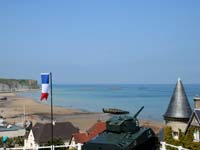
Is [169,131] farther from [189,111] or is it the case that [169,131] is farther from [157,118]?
[157,118]

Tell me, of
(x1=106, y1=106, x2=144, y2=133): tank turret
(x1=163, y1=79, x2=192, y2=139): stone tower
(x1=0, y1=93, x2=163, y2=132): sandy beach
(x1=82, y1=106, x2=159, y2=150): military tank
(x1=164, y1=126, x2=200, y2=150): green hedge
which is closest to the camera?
(x1=82, y1=106, x2=159, y2=150): military tank

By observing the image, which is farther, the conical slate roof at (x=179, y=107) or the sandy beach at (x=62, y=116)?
the sandy beach at (x=62, y=116)

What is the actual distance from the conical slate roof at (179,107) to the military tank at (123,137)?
14.9m

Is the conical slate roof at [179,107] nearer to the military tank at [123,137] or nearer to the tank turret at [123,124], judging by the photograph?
the military tank at [123,137]

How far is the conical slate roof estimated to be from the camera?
873 inches

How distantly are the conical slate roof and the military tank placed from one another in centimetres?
1487

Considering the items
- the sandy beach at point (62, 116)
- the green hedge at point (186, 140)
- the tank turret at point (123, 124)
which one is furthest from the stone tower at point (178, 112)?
the sandy beach at point (62, 116)

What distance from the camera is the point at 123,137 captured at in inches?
291

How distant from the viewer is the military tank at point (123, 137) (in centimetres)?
726

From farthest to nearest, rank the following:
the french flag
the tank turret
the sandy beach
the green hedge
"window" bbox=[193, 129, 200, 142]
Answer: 1. the sandy beach
2. "window" bbox=[193, 129, 200, 142]
3. the green hedge
4. the french flag
5. the tank turret

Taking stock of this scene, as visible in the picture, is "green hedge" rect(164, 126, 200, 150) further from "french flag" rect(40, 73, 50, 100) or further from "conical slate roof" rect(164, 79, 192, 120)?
"french flag" rect(40, 73, 50, 100)

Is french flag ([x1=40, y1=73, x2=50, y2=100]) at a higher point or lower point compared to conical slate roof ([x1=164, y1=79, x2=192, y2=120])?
higher

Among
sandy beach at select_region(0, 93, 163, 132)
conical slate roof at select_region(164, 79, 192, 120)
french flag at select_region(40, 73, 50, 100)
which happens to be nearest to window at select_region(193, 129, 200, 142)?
conical slate roof at select_region(164, 79, 192, 120)

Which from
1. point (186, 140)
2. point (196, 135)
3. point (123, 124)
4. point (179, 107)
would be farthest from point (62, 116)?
point (123, 124)
